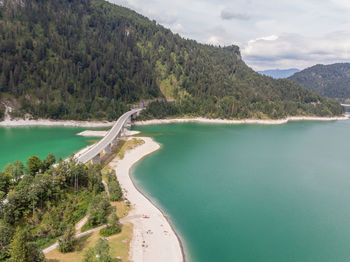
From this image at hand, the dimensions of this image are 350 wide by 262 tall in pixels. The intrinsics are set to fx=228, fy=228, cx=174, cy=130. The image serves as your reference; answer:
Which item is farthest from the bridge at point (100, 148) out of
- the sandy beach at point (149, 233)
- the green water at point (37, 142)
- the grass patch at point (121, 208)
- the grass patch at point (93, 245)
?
the grass patch at point (93, 245)

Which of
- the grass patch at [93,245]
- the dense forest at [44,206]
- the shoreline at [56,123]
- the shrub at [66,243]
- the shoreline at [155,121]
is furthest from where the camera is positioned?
the shoreline at [155,121]

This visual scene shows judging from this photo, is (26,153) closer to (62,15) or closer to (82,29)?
(82,29)

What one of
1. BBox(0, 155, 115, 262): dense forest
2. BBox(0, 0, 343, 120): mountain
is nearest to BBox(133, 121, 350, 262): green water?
BBox(0, 155, 115, 262): dense forest

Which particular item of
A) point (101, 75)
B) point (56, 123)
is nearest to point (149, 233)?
point (56, 123)

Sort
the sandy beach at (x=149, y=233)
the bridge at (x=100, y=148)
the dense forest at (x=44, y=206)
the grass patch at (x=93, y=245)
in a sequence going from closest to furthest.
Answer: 1. the dense forest at (x=44, y=206)
2. the grass patch at (x=93, y=245)
3. the sandy beach at (x=149, y=233)
4. the bridge at (x=100, y=148)

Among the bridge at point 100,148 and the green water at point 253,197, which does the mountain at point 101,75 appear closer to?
the bridge at point 100,148
